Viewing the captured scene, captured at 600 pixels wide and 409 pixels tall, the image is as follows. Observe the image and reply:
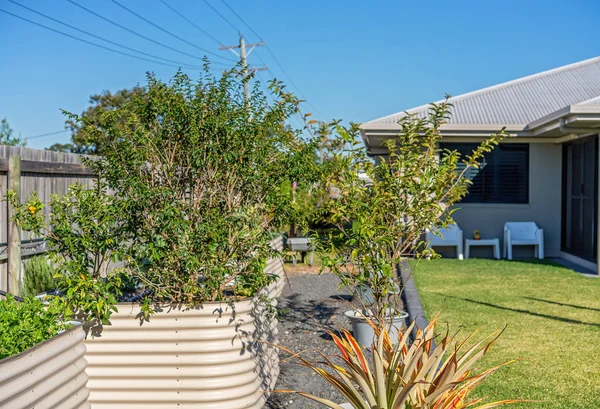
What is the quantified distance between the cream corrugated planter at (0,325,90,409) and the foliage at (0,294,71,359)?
0.45ft

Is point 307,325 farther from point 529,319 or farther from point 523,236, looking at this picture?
point 523,236

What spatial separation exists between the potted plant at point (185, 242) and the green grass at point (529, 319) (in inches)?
80.9

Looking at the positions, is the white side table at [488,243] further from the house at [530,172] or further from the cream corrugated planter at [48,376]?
the cream corrugated planter at [48,376]

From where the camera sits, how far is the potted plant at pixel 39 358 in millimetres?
3381

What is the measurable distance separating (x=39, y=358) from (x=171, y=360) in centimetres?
128

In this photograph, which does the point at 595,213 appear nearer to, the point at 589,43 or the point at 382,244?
the point at 382,244

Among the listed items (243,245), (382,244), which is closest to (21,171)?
(243,245)

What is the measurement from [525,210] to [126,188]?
12.3 metres

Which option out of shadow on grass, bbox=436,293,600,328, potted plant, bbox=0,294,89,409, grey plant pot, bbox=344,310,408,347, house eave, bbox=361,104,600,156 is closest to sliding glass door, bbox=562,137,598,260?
house eave, bbox=361,104,600,156

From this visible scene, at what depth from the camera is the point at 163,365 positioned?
4801mm

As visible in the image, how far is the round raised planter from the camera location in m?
4.76

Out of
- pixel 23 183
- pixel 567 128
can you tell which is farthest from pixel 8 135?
pixel 567 128

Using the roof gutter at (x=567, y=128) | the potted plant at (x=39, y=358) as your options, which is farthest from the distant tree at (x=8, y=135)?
the potted plant at (x=39, y=358)

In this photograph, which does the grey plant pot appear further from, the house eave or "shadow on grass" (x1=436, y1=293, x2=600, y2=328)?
the house eave
